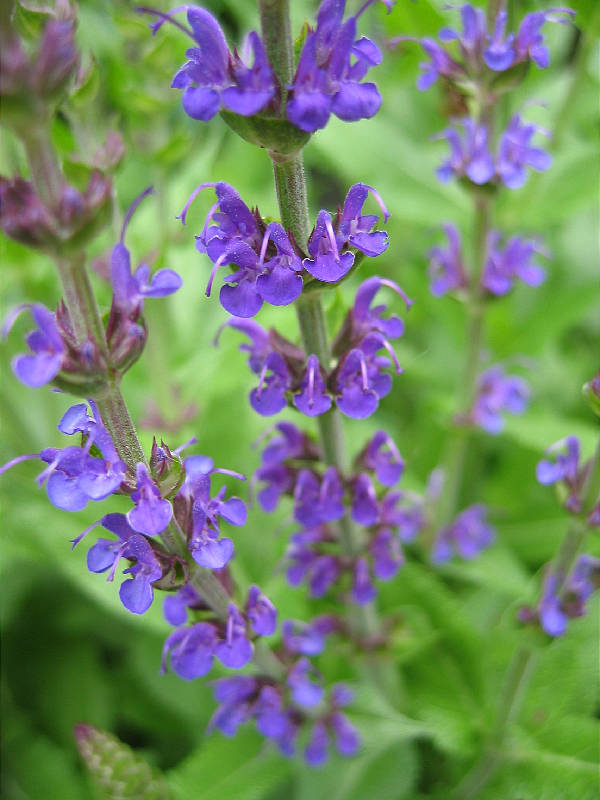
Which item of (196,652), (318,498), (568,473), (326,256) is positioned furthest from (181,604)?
(568,473)

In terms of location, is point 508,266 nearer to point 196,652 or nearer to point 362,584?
point 362,584

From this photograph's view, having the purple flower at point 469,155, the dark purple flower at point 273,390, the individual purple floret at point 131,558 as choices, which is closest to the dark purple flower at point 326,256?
the dark purple flower at point 273,390

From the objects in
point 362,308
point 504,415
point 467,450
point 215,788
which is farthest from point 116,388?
point 467,450

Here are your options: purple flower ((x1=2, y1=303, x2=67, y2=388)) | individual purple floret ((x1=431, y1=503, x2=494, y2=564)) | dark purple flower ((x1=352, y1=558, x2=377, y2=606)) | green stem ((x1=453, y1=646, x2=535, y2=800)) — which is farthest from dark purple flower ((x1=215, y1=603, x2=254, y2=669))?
individual purple floret ((x1=431, y1=503, x2=494, y2=564))

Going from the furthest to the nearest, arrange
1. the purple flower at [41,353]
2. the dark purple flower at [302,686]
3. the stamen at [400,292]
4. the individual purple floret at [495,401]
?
the individual purple floret at [495,401]
the dark purple flower at [302,686]
the stamen at [400,292]
the purple flower at [41,353]

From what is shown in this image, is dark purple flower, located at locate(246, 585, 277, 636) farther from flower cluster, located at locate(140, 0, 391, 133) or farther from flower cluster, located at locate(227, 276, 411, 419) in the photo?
flower cluster, located at locate(140, 0, 391, 133)

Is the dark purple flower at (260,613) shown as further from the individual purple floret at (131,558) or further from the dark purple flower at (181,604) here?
the individual purple floret at (131,558)

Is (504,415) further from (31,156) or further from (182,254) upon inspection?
(31,156)
